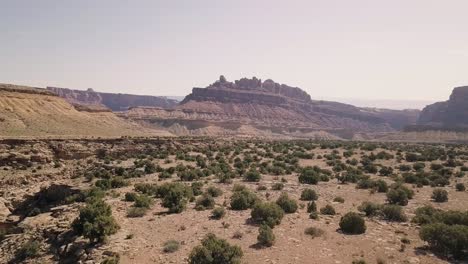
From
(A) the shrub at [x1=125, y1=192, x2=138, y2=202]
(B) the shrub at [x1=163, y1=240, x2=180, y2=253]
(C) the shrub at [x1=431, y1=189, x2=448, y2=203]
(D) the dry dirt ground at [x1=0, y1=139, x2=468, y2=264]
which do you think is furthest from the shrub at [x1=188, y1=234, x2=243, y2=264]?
(C) the shrub at [x1=431, y1=189, x2=448, y2=203]

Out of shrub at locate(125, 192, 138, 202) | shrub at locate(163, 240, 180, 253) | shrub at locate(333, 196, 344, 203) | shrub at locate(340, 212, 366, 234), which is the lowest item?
shrub at locate(125, 192, 138, 202)

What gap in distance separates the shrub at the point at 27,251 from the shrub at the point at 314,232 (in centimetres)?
1247

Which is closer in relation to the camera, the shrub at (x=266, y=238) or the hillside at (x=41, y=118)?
the shrub at (x=266, y=238)

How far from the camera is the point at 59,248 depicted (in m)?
17.3

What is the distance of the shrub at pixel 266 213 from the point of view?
1823 centimetres

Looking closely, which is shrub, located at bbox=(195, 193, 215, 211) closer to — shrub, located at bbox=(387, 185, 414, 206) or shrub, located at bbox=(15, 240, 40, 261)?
shrub, located at bbox=(15, 240, 40, 261)

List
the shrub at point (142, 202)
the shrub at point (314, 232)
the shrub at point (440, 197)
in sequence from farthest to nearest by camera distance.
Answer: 1. the shrub at point (440, 197)
2. the shrub at point (142, 202)
3. the shrub at point (314, 232)

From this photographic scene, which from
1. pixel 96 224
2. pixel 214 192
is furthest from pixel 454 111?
pixel 96 224

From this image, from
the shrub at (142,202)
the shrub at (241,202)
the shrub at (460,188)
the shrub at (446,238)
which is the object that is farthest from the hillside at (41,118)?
the shrub at (446,238)

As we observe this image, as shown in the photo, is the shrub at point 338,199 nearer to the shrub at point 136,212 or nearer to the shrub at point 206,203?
the shrub at point 206,203

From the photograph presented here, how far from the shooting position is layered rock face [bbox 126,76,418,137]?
5472 inches

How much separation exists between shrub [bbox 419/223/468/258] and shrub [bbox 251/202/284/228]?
6195 mm

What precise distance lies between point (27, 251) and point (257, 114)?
502 ft

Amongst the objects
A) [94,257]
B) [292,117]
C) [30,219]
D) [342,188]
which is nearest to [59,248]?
[94,257]
